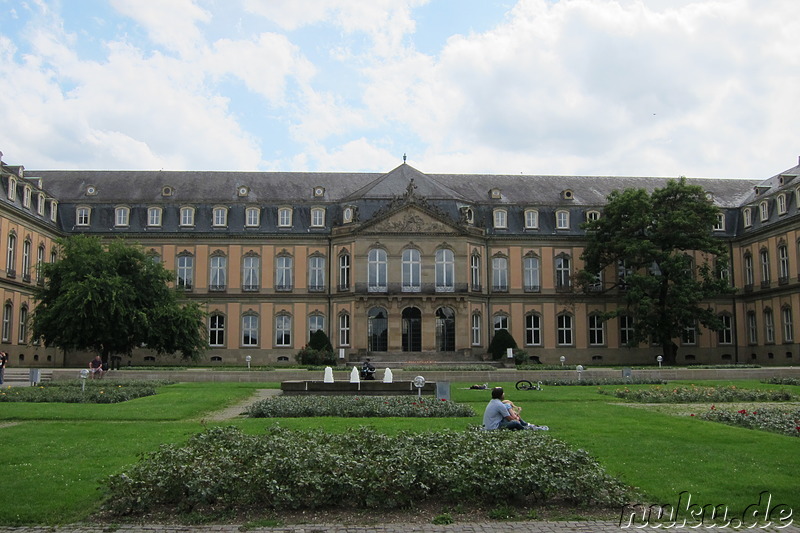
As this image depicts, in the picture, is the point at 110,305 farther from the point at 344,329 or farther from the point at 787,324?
the point at 787,324

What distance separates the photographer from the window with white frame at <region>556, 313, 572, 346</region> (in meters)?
60.3

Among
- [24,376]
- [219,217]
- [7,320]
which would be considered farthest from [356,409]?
[219,217]

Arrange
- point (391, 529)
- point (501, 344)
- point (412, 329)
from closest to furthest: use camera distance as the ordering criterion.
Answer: point (391, 529) < point (501, 344) < point (412, 329)

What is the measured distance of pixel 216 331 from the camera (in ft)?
197

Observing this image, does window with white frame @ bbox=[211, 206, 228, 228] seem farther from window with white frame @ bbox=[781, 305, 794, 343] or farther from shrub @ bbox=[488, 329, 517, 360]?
window with white frame @ bbox=[781, 305, 794, 343]

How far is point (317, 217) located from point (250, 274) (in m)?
6.66

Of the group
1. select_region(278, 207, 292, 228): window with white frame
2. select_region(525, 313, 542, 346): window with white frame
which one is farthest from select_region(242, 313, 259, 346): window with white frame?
select_region(525, 313, 542, 346): window with white frame

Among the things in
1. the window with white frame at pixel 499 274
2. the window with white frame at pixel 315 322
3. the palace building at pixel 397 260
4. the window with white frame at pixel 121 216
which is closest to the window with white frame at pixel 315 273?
the palace building at pixel 397 260

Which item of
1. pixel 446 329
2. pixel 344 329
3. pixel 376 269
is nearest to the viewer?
pixel 446 329

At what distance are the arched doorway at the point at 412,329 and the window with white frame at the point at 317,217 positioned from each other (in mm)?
9985

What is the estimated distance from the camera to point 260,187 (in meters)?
63.8

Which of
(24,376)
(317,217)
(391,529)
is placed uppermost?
(317,217)

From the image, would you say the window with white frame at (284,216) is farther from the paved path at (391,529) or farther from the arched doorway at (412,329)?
the paved path at (391,529)

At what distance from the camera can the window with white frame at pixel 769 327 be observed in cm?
5712
